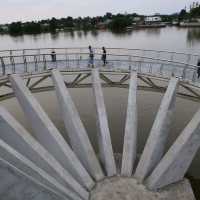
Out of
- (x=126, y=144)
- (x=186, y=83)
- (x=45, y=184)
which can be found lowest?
(x=126, y=144)

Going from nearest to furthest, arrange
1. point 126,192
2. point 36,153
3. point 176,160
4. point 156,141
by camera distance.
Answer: point 36,153
point 126,192
point 176,160
point 156,141

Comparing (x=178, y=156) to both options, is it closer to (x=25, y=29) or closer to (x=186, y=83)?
(x=186, y=83)

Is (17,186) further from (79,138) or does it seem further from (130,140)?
(130,140)

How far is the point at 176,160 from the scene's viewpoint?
10336 millimetres

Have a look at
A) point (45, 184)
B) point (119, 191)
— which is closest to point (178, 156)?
point (119, 191)

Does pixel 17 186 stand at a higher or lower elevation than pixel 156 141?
higher

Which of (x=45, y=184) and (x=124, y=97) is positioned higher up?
(x=45, y=184)

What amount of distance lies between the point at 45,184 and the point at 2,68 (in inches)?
460

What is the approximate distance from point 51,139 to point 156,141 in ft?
15.2

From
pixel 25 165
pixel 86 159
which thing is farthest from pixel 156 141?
pixel 25 165

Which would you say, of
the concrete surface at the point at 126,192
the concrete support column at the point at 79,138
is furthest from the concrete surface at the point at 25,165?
the concrete support column at the point at 79,138

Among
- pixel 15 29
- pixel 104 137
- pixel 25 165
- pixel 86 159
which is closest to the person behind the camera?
pixel 25 165

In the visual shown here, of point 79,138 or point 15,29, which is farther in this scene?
point 15,29

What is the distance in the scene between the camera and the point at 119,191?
9.85m
